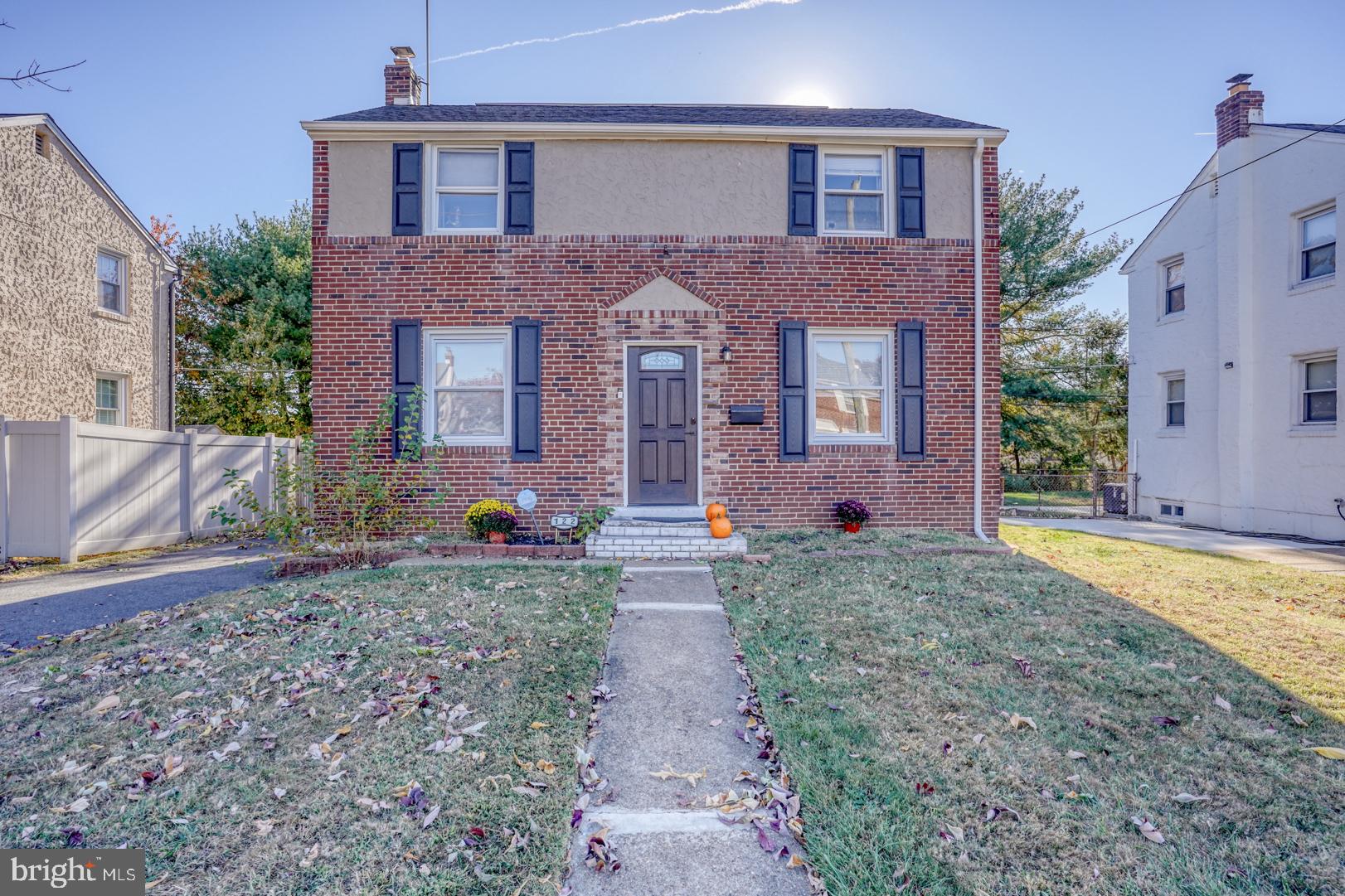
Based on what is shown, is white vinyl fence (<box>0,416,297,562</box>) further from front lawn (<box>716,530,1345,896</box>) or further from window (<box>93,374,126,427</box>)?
front lawn (<box>716,530,1345,896</box>)

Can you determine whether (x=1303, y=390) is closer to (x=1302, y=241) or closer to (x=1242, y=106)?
(x=1302, y=241)

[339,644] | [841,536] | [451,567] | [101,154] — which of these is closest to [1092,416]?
[841,536]

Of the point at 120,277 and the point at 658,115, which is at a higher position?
the point at 658,115

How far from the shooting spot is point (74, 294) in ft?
36.2

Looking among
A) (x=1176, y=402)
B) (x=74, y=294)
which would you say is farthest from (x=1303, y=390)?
(x=74, y=294)

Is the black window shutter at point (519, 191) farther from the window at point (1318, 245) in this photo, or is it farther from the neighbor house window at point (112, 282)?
the window at point (1318, 245)

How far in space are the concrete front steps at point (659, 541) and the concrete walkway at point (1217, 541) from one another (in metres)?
6.31

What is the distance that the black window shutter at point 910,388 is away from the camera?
7.80m

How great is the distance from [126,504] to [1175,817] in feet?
36.1

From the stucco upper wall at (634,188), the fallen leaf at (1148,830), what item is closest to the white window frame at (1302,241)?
the stucco upper wall at (634,188)

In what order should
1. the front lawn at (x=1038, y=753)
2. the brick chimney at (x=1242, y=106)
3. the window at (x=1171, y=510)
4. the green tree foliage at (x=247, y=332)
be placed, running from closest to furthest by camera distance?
1. the front lawn at (x=1038, y=753)
2. the brick chimney at (x=1242, y=106)
3. the window at (x=1171, y=510)
4. the green tree foliage at (x=247, y=332)

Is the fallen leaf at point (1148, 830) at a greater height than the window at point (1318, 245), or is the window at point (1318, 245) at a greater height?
the window at point (1318, 245)

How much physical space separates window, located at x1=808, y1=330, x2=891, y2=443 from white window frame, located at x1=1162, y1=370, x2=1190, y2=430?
25.9 ft
